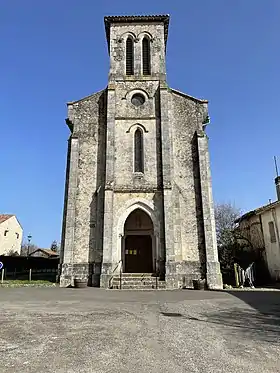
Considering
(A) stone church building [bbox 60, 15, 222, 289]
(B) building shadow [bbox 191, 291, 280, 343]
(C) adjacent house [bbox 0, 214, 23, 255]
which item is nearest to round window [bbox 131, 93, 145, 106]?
(A) stone church building [bbox 60, 15, 222, 289]

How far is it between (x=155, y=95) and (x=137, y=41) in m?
5.28

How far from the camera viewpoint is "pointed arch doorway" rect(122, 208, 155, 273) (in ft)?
68.0

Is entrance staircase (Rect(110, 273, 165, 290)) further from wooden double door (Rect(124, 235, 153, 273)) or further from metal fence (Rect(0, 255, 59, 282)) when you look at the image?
metal fence (Rect(0, 255, 59, 282))

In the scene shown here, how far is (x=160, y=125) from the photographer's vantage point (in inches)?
813

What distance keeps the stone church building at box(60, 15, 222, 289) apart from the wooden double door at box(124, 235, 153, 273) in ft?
0.22

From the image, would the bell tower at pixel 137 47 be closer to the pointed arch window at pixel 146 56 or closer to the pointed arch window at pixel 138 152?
the pointed arch window at pixel 146 56

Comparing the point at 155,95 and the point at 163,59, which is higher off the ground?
the point at 163,59

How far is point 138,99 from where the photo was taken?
2194 cm

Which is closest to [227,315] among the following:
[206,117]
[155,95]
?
[206,117]

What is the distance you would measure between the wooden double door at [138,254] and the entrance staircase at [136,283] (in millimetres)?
3140

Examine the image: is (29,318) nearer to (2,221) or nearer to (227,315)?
(227,315)

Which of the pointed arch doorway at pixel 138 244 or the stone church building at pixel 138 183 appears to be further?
the pointed arch doorway at pixel 138 244

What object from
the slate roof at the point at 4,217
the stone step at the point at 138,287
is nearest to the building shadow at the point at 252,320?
the stone step at the point at 138,287

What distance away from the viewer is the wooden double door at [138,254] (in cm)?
2070
